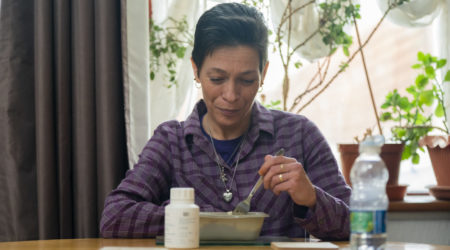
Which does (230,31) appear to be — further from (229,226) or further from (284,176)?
(229,226)

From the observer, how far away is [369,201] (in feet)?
3.47

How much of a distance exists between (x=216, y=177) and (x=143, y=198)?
0.22 m

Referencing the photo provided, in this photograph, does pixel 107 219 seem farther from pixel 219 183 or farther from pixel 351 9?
pixel 351 9

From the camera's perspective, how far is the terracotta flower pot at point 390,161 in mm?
2351

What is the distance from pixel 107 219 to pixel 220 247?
0.43 m

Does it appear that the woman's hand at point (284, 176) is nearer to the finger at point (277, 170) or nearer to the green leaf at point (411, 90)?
the finger at point (277, 170)

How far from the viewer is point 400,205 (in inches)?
93.7

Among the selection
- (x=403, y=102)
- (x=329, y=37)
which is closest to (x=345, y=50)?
(x=329, y=37)

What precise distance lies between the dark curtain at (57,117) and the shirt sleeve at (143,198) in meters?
0.41

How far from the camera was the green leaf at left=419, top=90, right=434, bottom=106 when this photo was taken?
250 cm

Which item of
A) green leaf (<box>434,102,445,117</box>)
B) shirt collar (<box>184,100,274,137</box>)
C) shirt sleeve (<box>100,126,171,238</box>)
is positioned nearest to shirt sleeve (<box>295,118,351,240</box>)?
shirt collar (<box>184,100,274,137</box>)

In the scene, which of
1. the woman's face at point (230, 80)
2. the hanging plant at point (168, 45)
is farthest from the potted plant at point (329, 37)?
the woman's face at point (230, 80)

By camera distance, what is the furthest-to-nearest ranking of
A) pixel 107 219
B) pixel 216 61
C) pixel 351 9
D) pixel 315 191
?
pixel 351 9, pixel 216 61, pixel 107 219, pixel 315 191

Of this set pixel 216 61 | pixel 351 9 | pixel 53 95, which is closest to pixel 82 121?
pixel 53 95
